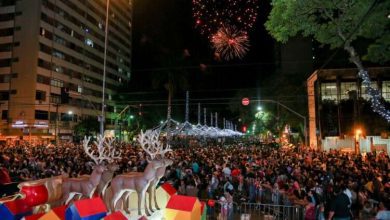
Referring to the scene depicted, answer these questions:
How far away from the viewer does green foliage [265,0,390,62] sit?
13.8 metres

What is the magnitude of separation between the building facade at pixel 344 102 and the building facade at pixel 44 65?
33.9 m

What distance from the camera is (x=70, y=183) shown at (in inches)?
376

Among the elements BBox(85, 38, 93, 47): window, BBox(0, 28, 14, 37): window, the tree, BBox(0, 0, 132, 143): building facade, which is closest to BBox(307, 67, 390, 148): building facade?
the tree

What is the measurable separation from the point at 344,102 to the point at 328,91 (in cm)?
258

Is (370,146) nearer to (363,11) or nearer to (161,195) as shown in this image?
(363,11)

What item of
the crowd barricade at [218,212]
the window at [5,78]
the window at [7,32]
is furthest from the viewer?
the window at [7,32]

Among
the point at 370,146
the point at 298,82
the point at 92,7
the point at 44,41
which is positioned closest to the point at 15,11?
the point at 44,41

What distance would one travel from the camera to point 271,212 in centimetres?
1358

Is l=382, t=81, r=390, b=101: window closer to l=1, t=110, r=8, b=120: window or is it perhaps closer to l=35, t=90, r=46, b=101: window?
l=35, t=90, r=46, b=101: window

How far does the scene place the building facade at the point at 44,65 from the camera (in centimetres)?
5769

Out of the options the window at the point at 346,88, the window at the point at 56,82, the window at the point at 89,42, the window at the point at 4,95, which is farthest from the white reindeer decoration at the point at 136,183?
the window at the point at 89,42

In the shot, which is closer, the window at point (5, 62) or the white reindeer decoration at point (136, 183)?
the white reindeer decoration at point (136, 183)

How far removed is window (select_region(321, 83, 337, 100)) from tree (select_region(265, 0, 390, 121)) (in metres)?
26.6

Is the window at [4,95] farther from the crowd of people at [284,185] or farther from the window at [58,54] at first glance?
the crowd of people at [284,185]
